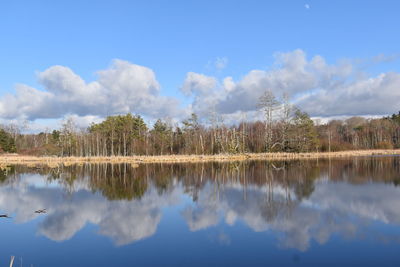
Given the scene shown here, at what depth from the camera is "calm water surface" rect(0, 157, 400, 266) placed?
8.28 metres

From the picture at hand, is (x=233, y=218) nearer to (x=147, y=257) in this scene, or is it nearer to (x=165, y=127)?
(x=147, y=257)

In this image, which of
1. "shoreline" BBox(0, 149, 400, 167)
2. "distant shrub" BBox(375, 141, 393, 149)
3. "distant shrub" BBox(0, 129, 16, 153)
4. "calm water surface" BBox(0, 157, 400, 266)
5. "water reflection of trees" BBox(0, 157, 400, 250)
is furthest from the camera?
"distant shrub" BBox(375, 141, 393, 149)

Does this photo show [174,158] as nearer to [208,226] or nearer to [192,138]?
[192,138]

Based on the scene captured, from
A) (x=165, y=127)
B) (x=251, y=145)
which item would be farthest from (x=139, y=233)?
(x=165, y=127)

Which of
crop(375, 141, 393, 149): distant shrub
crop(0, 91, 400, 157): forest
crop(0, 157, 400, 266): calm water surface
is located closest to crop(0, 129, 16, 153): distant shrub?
crop(0, 91, 400, 157): forest

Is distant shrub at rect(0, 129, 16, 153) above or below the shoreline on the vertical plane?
above

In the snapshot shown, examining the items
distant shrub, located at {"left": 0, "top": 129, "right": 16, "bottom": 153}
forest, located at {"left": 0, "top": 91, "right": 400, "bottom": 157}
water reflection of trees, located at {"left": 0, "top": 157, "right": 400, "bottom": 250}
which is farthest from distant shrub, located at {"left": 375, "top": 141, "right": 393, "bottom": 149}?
distant shrub, located at {"left": 0, "top": 129, "right": 16, "bottom": 153}

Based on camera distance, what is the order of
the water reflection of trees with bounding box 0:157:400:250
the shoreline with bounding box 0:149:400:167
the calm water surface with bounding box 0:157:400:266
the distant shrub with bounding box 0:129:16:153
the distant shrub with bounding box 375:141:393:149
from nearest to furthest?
1. the calm water surface with bounding box 0:157:400:266
2. the water reflection of trees with bounding box 0:157:400:250
3. the shoreline with bounding box 0:149:400:167
4. the distant shrub with bounding box 0:129:16:153
5. the distant shrub with bounding box 375:141:393:149

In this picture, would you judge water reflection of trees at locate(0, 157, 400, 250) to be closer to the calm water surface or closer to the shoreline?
the calm water surface

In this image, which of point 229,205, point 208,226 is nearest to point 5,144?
point 229,205

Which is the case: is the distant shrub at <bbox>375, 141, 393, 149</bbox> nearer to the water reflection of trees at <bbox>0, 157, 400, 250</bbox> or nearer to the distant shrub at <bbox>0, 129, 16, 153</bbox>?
the water reflection of trees at <bbox>0, 157, 400, 250</bbox>

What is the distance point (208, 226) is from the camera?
11.3m

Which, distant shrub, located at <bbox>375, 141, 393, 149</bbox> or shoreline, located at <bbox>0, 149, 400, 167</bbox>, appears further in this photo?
distant shrub, located at <bbox>375, 141, 393, 149</bbox>

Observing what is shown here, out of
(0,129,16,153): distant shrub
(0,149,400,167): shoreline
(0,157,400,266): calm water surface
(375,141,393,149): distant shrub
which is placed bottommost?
(0,157,400,266): calm water surface
